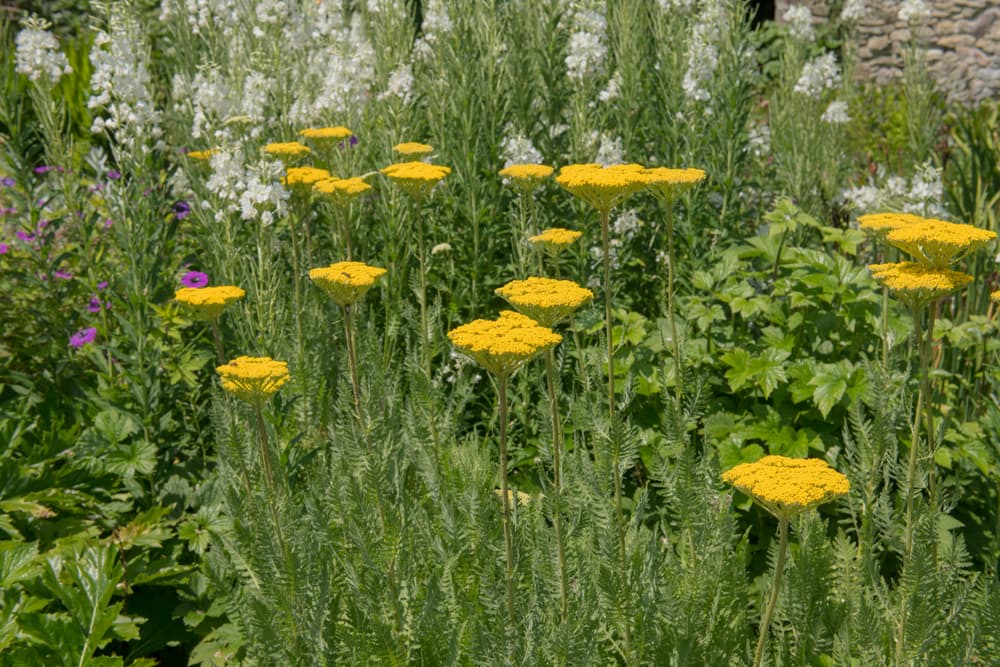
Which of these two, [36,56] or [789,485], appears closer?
[789,485]

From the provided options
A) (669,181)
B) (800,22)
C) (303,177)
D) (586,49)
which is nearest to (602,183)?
(669,181)

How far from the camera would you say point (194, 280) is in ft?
12.4

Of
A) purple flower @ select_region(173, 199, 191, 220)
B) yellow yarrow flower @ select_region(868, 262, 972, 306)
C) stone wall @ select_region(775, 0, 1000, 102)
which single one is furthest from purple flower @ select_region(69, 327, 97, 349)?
stone wall @ select_region(775, 0, 1000, 102)

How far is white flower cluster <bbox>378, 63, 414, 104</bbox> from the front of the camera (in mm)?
3900

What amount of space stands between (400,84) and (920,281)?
2.57m

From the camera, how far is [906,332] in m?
3.01

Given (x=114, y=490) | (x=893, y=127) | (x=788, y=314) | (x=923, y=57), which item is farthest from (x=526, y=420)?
(x=893, y=127)

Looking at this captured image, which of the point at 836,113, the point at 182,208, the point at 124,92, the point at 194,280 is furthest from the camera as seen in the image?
the point at 836,113

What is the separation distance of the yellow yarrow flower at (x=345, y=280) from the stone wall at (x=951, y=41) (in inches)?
324

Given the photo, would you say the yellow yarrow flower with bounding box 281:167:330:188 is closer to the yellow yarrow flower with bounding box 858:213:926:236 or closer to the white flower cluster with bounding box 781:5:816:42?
the yellow yarrow flower with bounding box 858:213:926:236

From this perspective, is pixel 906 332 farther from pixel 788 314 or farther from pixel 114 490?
pixel 114 490

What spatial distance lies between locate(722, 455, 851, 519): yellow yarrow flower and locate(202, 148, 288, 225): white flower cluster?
6.61 feet

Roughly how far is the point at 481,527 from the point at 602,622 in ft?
1.21

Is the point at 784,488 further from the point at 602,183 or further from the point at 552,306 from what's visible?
the point at 602,183
